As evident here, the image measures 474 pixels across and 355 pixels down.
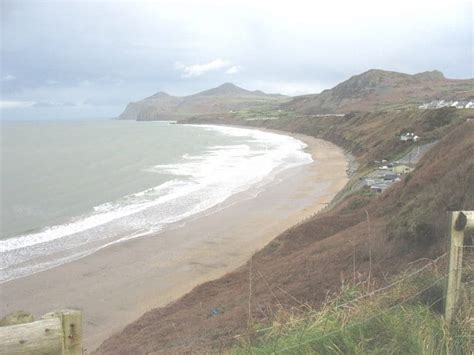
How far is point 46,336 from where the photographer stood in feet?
9.00

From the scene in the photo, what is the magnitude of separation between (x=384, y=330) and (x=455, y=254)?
0.90 m

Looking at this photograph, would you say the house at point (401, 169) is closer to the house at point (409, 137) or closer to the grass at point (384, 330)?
the house at point (409, 137)

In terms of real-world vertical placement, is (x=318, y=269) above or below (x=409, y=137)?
below

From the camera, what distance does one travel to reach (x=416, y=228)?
8.94 meters

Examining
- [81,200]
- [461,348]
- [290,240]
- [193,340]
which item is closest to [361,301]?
[461,348]

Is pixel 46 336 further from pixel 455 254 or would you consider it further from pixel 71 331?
pixel 455 254

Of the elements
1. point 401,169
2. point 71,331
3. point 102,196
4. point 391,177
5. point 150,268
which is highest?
point 71,331

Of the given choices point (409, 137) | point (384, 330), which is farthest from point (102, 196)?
point (384, 330)

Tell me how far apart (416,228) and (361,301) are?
496 centimetres

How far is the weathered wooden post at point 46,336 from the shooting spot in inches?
104

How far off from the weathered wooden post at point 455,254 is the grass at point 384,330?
0.36 ft

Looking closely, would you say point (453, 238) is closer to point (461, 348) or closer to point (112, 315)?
point (461, 348)

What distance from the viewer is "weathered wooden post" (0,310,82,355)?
2633 millimetres

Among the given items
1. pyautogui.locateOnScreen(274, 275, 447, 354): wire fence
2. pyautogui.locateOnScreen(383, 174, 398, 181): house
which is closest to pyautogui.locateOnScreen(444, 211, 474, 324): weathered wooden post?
pyautogui.locateOnScreen(274, 275, 447, 354): wire fence
